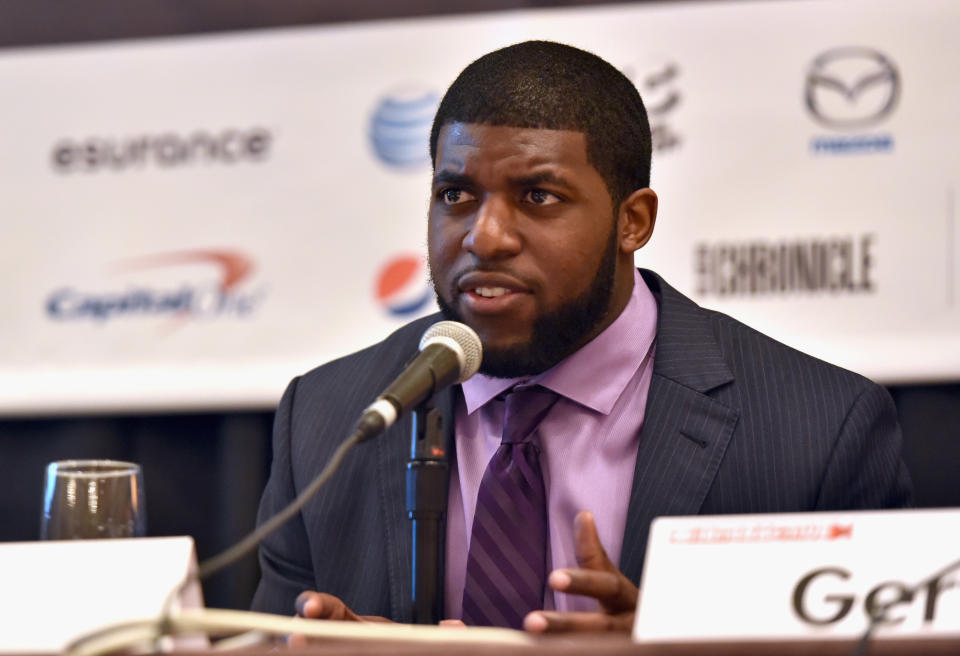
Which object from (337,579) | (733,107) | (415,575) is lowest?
(337,579)

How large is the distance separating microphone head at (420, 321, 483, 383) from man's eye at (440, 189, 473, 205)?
0.46m

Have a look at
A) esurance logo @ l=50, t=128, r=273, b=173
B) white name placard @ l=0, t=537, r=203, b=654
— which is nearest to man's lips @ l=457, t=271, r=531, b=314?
white name placard @ l=0, t=537, r=203, b=654

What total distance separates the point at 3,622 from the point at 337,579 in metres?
0.97

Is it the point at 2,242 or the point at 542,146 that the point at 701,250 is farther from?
the point at 2,242

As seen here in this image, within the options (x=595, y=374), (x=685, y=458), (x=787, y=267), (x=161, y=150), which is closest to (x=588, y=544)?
(x=685, y=458)

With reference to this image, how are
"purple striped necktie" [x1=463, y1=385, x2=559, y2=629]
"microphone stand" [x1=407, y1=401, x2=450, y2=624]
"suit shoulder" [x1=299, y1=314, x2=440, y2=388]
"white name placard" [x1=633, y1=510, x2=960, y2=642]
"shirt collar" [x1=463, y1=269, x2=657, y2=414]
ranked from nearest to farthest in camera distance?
"white name placard" [x1=633, y1=510, x2=960, y2=642]
"microphone stand" [x1=407, y1=401, x2=450, y2=624]
"purple striped necktie" [x1=463, y1=385, x2=559, y2=629]
"shirt collar" [x1=463, y1=269, x2=657, y2=414]
"suit shoulder" [x1=299, y1=314, x2=440, y2=388]

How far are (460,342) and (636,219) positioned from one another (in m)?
0.73

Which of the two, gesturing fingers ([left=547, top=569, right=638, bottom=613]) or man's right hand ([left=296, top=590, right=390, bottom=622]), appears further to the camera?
man's right hand ([left=296, top=590, right=390, bottom=622])

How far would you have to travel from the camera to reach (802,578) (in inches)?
46.8

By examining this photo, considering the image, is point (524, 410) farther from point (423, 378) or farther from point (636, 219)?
point (423, 378)

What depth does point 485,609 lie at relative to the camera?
193 cm

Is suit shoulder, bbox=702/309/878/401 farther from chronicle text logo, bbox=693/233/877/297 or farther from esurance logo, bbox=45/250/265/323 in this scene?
esurance logo, bbox=45/250/265/323

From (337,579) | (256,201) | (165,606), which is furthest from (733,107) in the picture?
(165,606)

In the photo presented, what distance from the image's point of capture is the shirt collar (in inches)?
85.0
